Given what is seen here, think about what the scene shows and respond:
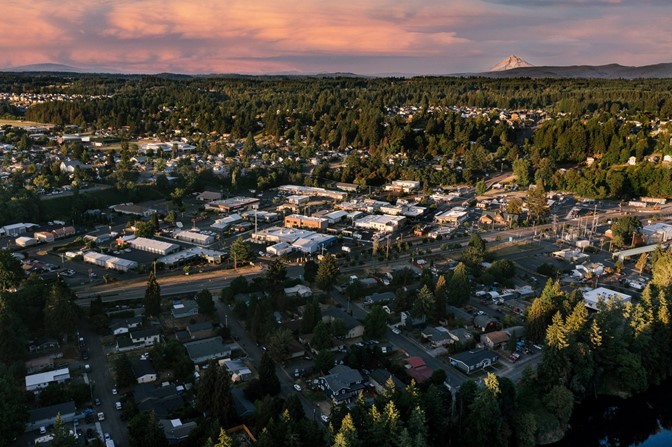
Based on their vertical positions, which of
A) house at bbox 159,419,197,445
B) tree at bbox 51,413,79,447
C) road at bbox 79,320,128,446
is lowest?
road at bbox 79,320,128,446

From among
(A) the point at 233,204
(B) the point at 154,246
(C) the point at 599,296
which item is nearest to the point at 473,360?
(C) the point at 599,296

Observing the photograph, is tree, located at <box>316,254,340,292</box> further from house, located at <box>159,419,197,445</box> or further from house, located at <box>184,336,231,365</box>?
house, located at <box>159,419,197,445</box>

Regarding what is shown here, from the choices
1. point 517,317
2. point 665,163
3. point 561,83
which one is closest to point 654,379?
point 517,317

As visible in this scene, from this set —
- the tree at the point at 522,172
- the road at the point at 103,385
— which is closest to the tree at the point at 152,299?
the road at the point at 103,385

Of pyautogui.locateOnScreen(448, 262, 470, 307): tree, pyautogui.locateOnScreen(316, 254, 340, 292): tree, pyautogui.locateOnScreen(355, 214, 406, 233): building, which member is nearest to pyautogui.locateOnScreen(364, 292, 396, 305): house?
pyautogui.locateOnScreen(316, 254, 340, 292): tree

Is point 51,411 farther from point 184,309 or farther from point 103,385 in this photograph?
Result: point 184,309
